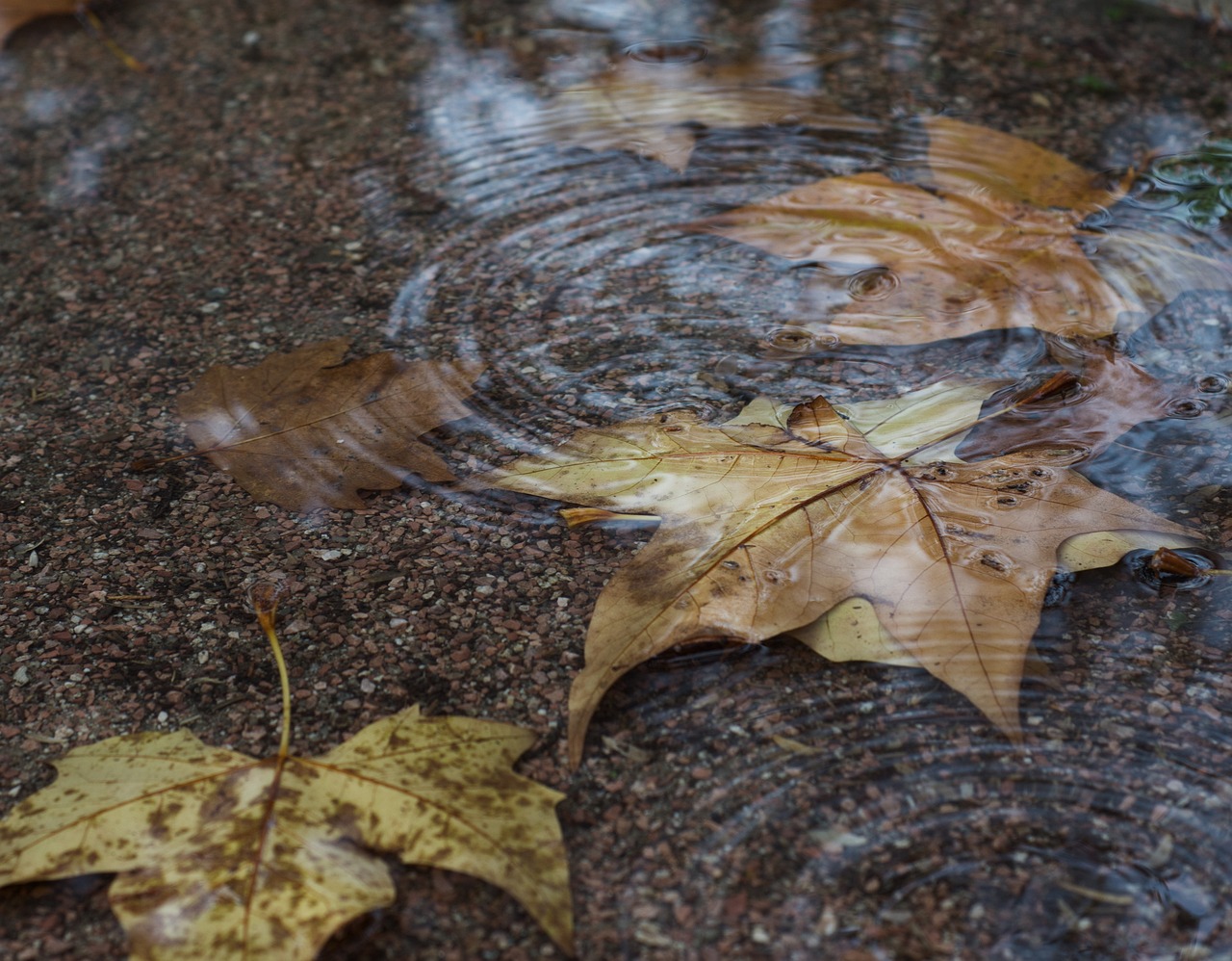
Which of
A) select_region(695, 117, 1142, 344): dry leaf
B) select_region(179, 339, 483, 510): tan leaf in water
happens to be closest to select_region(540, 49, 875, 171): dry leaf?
select_region(695, 117, 1142, 344): dry leaf

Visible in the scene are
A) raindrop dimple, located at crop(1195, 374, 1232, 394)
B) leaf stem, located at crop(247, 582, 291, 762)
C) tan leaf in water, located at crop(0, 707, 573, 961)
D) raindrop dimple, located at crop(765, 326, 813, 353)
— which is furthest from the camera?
raindrop dimple, located at crop(765, 326, 813, 353)

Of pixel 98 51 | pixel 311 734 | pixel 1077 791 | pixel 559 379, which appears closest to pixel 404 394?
pixel 559 379

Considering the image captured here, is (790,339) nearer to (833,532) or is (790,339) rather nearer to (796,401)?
Result: (796,401)

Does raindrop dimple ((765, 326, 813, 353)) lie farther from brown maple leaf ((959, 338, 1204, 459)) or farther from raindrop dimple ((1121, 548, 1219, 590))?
raindrop dimple ((1121, 548, 1219, 590))

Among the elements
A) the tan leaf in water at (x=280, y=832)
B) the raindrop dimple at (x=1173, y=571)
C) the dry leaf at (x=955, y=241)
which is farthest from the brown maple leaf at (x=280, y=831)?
the dry leaf at (x=955, y=241)

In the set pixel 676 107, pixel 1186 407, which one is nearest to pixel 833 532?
pixel 1186 407

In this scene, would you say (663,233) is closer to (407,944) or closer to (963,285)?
(963,285)
